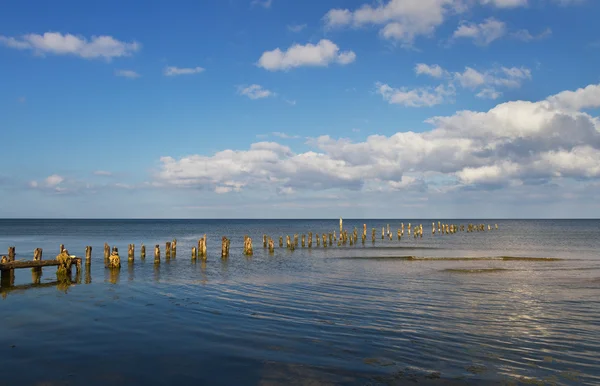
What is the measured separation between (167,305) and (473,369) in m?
10.9

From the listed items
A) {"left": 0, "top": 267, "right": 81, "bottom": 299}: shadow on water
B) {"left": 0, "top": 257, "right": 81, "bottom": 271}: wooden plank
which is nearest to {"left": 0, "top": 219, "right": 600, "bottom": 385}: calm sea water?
{"left": 0, "top": 267, "right": 81, "bottom": 299}: shadow on water

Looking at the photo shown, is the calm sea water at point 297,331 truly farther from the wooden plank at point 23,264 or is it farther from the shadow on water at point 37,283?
the wooden plank at point 23,264

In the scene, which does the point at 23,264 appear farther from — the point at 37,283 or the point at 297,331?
the point at 297,331

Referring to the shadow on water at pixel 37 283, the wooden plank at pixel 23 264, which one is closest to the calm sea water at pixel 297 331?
the shadow on water at pixel 37 283

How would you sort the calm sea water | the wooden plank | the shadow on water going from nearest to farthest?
the calm sea water → the shadow on water → the wooden plank

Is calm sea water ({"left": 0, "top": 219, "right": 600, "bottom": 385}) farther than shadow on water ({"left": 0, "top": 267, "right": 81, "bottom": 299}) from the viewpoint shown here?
No

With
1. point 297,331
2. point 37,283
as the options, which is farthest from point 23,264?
point 297,331

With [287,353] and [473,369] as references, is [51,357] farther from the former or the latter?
[473,369]

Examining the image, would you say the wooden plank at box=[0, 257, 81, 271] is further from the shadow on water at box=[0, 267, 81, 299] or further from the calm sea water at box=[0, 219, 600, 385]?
the calm sea water at box=[0, 219, 600, 385]

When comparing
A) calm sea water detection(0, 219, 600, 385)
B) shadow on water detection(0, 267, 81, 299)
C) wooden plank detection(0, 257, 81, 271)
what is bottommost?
calm sea water detection(0, 219, 600, 385)

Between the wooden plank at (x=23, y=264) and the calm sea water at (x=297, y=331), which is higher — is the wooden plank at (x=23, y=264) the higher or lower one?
the higher one

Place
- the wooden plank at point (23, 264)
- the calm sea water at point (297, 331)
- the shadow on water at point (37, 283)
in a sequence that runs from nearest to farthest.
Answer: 1. the calm sea water at point (297, 331)
2. the shadow on water at point (37, 283)
3. the wooden plank at point (23, 264)

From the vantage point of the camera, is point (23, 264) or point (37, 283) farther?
point (23, 264)

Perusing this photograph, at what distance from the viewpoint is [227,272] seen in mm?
27516
